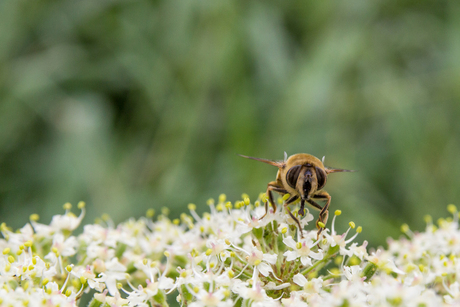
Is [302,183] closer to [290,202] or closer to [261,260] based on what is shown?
[290,202]

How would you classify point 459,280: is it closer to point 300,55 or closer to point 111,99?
point 300,55

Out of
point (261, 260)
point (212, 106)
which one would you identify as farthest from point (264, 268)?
point (212, 106)

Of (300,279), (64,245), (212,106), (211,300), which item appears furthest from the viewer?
(212,106)

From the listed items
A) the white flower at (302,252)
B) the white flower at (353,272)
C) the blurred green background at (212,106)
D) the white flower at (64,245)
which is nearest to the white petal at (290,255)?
the white flower at (302,252)

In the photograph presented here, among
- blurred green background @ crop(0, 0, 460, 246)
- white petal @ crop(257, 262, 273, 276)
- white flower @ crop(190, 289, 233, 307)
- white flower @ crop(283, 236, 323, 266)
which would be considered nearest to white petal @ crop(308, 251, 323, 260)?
white flower @ crop(283, 236, 323, 266)

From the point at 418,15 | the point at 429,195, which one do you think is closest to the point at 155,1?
the point at 418,15

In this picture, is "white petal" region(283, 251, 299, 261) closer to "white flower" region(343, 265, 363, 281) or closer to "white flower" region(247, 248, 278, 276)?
"white flower" region(247, 248, 278, 276)

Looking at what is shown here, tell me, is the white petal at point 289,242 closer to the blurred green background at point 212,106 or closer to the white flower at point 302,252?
the white flower at point 302,252
